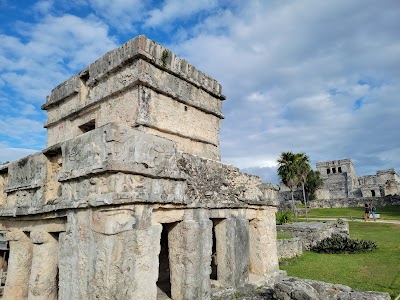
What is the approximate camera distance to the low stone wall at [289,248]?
10.7 metres

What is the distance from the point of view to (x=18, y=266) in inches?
211

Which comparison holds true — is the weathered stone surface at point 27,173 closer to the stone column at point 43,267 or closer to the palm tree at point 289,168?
the stone column at point 43,267

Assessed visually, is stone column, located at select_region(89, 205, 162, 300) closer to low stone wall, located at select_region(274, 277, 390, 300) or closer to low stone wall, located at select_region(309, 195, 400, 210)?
low stone wall, located at select_region(274, 277, 390, 300)

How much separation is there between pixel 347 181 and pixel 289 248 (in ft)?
136

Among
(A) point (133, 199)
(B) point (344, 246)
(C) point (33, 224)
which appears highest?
(A) point (133, 199)

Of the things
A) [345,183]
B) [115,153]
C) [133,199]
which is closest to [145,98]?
[115,153]

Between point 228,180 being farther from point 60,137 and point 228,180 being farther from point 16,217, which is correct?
point 60,137

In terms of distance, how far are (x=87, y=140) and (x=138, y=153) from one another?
0.74 m

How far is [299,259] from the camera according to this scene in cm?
1075

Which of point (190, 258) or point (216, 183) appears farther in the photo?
point (216, 183)

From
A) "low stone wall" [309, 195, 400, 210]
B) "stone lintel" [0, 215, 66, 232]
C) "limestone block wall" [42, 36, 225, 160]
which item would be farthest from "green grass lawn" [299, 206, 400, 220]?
"stone lintel" [0, 215, 66, 232]

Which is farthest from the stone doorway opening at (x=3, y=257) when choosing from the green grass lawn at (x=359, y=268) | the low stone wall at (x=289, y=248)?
the low stone wall at (x=289, y=248)

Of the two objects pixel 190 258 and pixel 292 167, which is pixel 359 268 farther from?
pixel 292 167

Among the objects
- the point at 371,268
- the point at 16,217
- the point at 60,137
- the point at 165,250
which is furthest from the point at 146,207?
the point at 371,268
